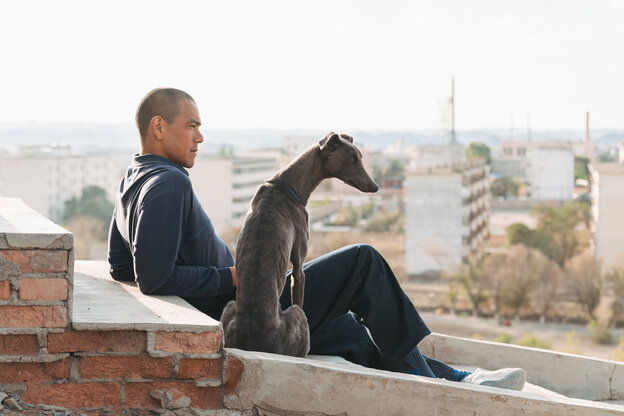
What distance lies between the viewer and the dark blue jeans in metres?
2.88

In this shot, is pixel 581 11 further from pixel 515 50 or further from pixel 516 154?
pixel 516 154

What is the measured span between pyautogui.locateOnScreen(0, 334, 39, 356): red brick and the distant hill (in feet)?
217

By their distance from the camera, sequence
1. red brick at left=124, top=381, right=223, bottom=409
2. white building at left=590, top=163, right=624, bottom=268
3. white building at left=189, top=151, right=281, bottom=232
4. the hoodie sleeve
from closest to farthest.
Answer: red brick at left=124, top=381, right=223, bottom=409 → the hoodie sleeve → white building at left=590, top=163, right=624, bottom=268 → white building at left=189, top=151, right=281, bottom=232

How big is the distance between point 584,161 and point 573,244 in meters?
28.6

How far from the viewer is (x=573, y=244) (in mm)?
48312

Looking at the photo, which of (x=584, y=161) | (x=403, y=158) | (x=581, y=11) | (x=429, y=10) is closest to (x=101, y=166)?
(x=403, y=158)

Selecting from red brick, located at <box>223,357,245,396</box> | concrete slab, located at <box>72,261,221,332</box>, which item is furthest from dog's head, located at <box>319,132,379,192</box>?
red brick, located at <box>223,357,245,396</box>

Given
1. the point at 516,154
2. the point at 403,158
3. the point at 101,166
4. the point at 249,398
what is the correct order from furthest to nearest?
the point at 516,154 < the point at 403,158 < the point at 101,166 < the point at 249,398

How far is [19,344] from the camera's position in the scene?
94.4 inches

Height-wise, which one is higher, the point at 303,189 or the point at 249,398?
the point at 303,189

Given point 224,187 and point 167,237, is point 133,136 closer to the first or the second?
point 224,187

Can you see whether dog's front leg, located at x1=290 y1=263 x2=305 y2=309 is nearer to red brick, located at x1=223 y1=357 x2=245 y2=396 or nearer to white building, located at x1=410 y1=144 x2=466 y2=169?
red brick, located at x1=223 y1=357 x2=245 y2=396

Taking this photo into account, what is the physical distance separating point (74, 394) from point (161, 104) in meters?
0.99

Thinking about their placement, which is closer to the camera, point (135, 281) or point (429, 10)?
point (135, 281)
